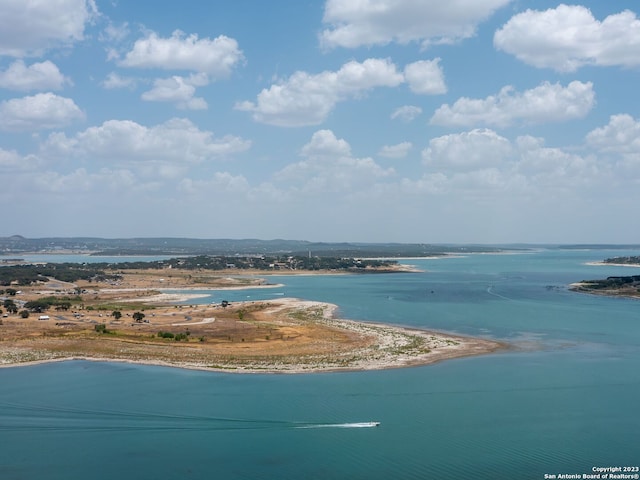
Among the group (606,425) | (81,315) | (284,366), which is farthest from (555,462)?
(81,315)

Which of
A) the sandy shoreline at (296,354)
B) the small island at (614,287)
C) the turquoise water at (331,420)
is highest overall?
the small island at (614,287)

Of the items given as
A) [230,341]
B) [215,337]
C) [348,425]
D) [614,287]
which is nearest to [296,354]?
[230,341]

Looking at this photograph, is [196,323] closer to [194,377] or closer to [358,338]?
[358,338]

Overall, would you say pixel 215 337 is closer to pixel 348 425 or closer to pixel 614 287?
pixel 348 425

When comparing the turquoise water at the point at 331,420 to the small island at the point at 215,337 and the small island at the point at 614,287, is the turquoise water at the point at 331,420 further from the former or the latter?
the small island at the point at 614,287

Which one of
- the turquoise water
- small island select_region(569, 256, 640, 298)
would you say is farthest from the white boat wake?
small island select_region(569, 256, 640, 298)

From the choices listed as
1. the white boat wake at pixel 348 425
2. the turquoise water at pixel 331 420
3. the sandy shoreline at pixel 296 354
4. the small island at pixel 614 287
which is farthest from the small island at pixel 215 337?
the small island at pixel 614 287

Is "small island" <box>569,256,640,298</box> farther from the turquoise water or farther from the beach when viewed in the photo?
the turquoise water
